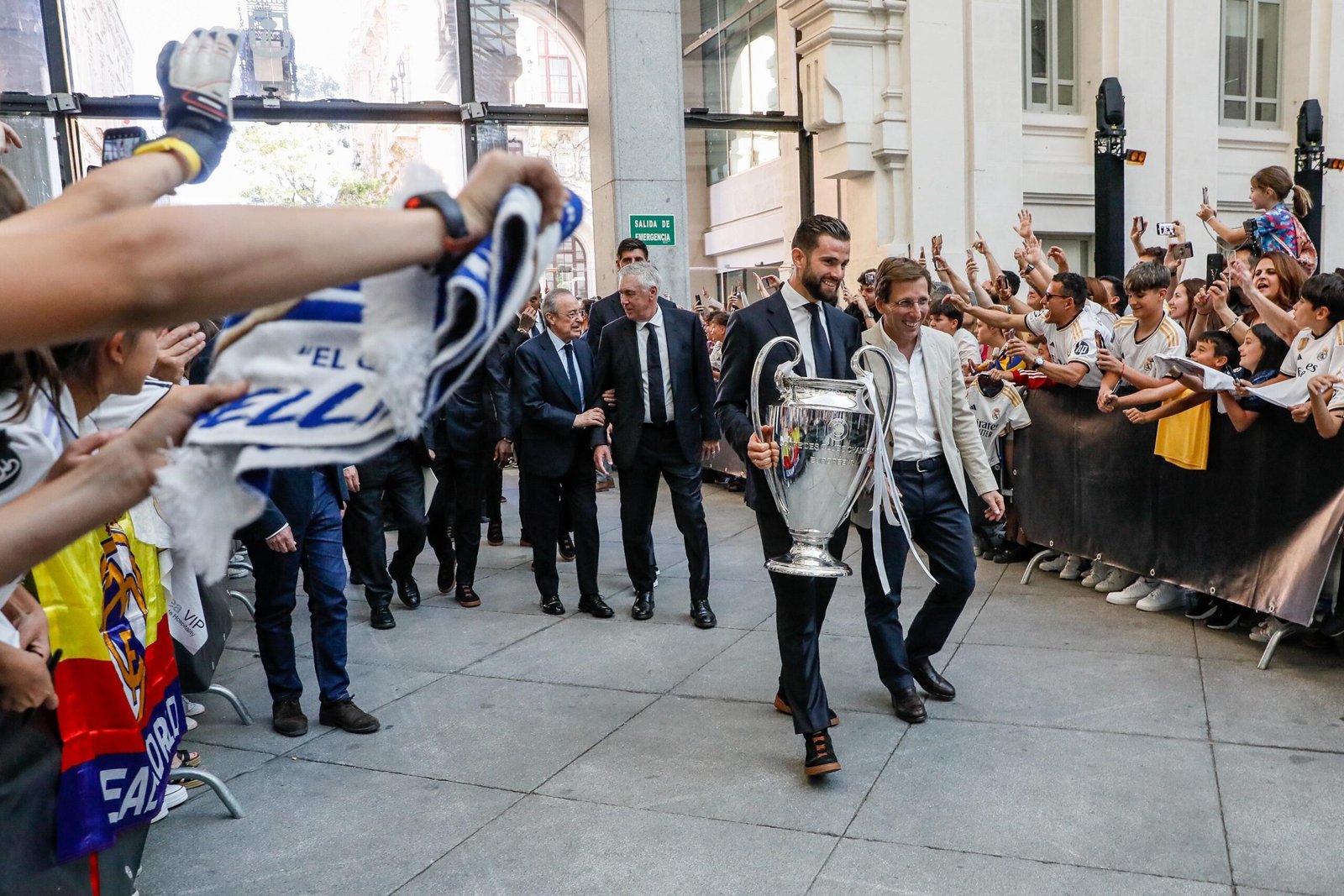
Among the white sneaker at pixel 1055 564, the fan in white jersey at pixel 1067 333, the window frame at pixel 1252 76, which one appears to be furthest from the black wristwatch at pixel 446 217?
the window frame at pixel 1252 76

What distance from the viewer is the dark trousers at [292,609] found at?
5.01 meters

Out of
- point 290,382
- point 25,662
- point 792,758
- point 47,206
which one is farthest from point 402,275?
point 792,758

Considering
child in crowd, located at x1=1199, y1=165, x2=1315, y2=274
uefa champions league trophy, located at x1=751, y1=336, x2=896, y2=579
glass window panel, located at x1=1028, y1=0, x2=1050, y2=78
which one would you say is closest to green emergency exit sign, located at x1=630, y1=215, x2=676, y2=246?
glass window panel, located at x1=1028, y1=0, x2=1050, y2=78

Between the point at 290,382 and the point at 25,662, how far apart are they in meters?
1.09

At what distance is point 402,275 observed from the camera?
47.6 inches

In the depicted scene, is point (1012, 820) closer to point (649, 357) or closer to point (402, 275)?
point (402, 275)

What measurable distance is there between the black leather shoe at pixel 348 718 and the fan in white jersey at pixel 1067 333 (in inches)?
187

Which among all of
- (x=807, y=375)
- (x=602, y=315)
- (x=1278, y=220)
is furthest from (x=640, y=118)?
(x=807, y=375)

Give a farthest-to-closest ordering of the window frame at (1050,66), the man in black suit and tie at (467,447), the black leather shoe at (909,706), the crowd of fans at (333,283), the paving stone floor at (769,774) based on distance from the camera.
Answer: the window frame at (1050,66), the man in black suit and tie at (467,447), the black leather shoe at (909,706), the paving stone floor at (769,774), the crowd of fans at (333,283)

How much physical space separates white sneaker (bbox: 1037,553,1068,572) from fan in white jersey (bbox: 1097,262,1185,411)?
1.40m

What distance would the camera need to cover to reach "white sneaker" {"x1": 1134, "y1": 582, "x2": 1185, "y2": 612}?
6594 millimetres

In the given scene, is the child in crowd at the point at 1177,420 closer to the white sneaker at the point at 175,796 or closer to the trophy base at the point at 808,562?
the trophy base at the point at 808,562

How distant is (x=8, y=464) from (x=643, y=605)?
5.28 metres

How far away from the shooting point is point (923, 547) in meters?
4.91
